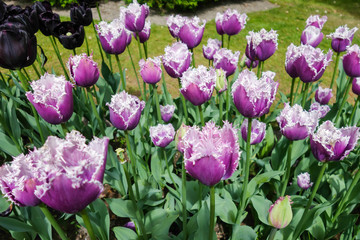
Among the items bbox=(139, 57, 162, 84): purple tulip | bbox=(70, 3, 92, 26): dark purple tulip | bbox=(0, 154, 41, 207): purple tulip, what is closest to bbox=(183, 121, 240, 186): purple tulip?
bbox=(0, 154, 41, 207): purple tulip

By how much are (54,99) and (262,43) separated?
144cm

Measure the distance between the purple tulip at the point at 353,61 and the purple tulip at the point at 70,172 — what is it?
1790 mm

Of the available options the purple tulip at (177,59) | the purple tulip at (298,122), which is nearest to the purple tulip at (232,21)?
the purple tulip at (177,59)

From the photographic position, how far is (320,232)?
1.93 m

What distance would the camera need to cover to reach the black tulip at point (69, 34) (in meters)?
2.14

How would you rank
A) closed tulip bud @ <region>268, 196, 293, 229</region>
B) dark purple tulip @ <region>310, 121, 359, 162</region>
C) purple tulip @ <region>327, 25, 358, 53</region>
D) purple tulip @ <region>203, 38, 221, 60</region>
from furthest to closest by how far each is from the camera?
purple tulip @ <region>203, 38, 221, 60</region>
purple tulip @ <region>327, 25, 358, 53</region>
dark purple tulip @ <region>310, 121, 359, 162</region>
closed tulip bud @ <region>268, 196, 293, 229</region>

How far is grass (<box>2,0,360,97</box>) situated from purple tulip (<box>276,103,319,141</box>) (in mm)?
2659

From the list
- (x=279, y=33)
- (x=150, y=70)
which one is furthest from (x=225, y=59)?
(x=279, y=33)

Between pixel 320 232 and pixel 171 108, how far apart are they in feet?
4.30

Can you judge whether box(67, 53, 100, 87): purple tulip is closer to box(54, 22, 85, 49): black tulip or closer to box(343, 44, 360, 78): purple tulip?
box(54, 22, 85, 49): black tulip

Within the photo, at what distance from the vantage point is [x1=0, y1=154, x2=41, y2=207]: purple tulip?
2.93ft

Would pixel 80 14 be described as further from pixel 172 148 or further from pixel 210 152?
pixel 210 152

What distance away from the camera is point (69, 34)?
2.21 m

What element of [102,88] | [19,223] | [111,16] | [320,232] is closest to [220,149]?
[19,223]
